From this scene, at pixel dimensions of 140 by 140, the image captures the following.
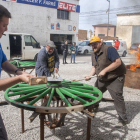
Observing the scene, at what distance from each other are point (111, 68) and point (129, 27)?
31171 millimetres

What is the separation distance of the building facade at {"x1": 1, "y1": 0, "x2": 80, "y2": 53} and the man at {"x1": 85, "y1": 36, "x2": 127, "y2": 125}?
1312cm

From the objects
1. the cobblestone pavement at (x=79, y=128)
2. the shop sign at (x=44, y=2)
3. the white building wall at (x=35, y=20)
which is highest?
the shop sign at (x=44, y=2)

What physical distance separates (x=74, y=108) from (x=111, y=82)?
1.78m

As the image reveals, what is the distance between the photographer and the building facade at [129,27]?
30392 mm

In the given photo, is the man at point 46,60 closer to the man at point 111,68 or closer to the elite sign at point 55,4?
the man at point 111,68

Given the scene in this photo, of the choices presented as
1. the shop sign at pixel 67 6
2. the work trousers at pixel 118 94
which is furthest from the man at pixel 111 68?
the shop sign at pixel 67 6

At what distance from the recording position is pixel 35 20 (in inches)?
642

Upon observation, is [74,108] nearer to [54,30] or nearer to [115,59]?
[115,59]

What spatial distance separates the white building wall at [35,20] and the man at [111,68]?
1335cm

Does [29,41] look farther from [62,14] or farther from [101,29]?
[101,29]

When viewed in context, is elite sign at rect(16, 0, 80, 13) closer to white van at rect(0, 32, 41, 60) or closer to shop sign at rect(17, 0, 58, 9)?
shop sign at rect(17, 0, 58, 9)

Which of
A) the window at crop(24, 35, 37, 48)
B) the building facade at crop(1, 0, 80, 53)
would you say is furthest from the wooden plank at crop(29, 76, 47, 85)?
the building facade at crop(1, 0, 80, 53)

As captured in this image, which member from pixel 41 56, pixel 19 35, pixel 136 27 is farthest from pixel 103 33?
pixel 41 56

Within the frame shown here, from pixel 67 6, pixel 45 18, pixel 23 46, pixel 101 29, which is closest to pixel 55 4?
pixel 67 6
